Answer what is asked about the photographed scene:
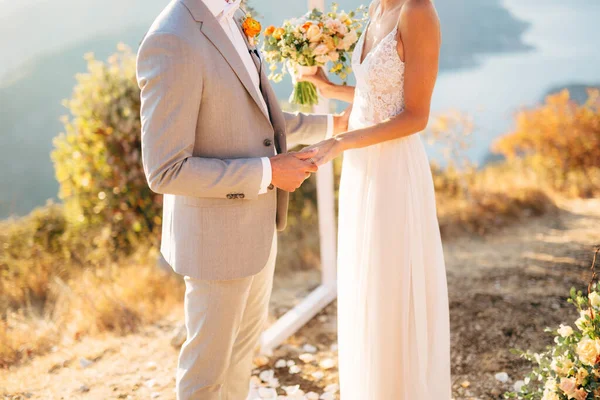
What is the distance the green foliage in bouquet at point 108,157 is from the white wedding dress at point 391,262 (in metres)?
2.50

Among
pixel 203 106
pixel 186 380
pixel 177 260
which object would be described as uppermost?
pixel 203 106

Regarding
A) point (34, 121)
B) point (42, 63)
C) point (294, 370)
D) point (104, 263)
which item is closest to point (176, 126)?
point (294, 370)

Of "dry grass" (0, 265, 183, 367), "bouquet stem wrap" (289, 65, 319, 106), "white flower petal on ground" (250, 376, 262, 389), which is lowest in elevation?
"white flower petal on ground" (250, 376, 262, 389)

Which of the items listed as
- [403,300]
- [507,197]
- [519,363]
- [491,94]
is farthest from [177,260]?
[491,94]

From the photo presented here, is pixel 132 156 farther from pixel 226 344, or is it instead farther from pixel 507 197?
pixel 507 197

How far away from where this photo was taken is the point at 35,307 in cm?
416

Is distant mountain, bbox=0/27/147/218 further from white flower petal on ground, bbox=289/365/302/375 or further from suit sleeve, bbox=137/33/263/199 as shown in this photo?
suit sleeve, bbox=137/33/263/199

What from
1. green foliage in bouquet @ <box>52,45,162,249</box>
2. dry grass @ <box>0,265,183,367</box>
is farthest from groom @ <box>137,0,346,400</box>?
green foliage in bouquet @ <box>52,45,162,249</box>

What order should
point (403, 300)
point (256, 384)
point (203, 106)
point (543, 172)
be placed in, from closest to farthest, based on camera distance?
point (203, 106) < point (403, 300) < point (256, 384) < point (543, 172)

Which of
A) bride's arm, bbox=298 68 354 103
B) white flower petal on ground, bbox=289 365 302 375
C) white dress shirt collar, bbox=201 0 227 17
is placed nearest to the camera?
white dress shirt collar, bbox=201 0 227 17

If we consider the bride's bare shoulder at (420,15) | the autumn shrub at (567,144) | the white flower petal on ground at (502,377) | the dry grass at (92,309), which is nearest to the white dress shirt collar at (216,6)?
the bride's bare shoulder at (420,15)

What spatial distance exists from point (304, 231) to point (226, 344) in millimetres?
3416

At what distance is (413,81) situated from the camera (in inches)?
76.6

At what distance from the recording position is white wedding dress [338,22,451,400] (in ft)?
6.95
